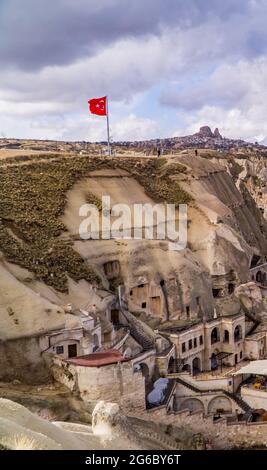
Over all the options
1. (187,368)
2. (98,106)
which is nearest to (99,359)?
(187,368)

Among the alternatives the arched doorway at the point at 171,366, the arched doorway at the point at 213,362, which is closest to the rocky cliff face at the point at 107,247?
the arched doorway at the point at 213,362

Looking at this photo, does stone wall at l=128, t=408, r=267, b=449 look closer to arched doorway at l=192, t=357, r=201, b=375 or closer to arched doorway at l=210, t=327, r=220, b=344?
arched doorway at l=192, t=357, r=201, b=375

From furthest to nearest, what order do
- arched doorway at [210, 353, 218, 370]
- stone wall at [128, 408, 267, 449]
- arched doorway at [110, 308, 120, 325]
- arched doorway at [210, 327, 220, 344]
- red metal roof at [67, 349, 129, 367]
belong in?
arched doorway at [210, 327, 220, 344] < arched doorway at [210, 353, 218, 370] < arched doorway at [110, 308, 120, 325] < stone wall at [128, 408, 267, 449] < red metal roof at [67, 349, 129, 367]

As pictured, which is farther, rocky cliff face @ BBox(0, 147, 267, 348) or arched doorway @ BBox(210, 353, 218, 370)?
arched doorway @ BBox(210, 353, 218, 370)

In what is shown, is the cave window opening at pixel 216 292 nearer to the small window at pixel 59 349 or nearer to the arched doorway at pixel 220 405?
the arched doorway at pixel 220 405

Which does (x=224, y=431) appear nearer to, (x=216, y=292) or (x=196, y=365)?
(x=196, y=365)

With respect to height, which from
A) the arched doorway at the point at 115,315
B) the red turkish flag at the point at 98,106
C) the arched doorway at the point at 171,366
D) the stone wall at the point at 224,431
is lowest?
the stone wall at the point at 224,431

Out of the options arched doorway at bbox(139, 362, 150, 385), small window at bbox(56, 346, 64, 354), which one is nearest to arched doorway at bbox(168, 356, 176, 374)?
arched doorway at bbox(139, 362, 150, 385)
